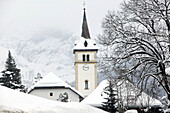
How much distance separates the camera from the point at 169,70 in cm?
1348

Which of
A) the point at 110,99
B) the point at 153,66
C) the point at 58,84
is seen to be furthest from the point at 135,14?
the point at 58,84

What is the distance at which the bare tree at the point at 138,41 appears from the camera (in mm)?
13562

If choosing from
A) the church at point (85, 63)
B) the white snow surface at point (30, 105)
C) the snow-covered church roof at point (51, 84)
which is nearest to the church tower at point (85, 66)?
the church at point (85, 63)

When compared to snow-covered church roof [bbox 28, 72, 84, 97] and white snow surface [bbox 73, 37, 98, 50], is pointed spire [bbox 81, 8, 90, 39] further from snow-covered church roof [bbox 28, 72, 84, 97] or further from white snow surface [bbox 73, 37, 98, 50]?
snow-covered church roof [bbox 28, 72, 84, 97]

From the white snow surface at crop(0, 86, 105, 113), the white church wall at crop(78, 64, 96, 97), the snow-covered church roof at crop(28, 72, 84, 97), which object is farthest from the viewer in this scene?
the white church wall at crop(78, 64, 96, 97)

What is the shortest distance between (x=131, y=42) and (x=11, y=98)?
10.3 meters

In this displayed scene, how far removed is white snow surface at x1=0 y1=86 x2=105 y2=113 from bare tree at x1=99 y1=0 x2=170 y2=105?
9.41m

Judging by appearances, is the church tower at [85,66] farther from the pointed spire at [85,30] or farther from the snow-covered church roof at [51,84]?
the snow-covered church roof at [51,84]

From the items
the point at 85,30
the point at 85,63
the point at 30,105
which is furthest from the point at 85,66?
the point at 30,105

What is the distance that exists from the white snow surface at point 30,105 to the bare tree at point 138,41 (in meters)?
9.41

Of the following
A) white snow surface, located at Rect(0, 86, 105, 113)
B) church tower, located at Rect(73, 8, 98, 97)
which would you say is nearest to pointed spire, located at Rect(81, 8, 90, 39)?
church tower, located at Rect(73, 8, 98, 97)

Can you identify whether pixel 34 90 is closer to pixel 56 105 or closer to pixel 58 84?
pixel 58 84

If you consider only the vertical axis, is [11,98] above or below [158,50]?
below

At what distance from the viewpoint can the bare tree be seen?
13562 millimetres
